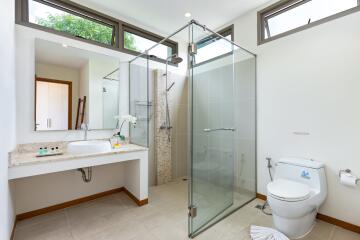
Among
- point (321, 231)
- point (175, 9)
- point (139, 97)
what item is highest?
point (175, 9)

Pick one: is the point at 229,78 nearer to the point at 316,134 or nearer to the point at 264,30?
the point at 264,30

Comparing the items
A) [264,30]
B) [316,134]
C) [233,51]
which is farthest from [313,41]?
[316,134]

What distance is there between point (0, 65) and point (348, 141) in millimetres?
3064

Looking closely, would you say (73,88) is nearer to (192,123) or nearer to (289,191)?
(192,123)

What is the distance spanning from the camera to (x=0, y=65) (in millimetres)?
1271

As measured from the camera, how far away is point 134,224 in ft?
6.24

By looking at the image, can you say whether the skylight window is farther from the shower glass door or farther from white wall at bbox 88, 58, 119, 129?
white wall at bbox 88, 58, 119, 129

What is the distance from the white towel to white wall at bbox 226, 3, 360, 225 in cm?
70

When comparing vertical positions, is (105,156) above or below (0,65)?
below

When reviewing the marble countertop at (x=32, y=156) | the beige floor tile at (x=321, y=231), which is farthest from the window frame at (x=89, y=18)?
the beige floor tile at (x=321, y=231)

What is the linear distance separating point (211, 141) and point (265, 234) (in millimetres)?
1030

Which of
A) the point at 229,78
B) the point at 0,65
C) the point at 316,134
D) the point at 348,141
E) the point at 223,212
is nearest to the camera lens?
the point at 0,65

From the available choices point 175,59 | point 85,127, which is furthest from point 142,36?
point 85,127

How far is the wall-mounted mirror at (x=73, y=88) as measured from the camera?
81.0 inches
